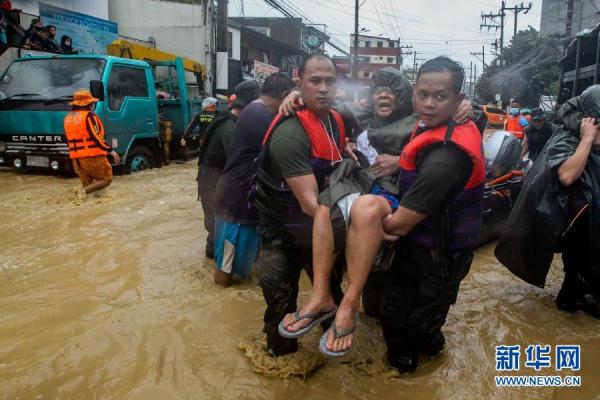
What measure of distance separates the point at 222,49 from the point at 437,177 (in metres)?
17.8

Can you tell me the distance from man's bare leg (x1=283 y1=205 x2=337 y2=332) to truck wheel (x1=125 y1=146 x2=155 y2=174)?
288 inches

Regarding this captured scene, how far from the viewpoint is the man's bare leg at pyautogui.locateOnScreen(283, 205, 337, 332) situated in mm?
2311

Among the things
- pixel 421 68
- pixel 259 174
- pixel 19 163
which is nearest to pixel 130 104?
pixel 19 163

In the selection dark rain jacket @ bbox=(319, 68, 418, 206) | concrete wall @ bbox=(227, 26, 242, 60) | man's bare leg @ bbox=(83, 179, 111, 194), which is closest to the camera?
dark rain jacket @ bbox=(319, 68, 418, 206)

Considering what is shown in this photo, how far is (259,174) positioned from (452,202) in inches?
42.6

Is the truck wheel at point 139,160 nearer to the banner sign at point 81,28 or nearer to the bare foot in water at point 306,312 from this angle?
the banner sign at point 81,28

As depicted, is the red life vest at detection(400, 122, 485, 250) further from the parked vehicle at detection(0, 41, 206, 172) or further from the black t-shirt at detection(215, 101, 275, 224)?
the parked vehicle at detection(0, 41, 206, 172)

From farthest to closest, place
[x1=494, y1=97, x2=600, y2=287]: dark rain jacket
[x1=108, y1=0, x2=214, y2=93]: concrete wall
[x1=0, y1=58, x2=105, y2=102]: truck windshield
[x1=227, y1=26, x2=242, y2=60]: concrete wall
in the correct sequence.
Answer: [x1=227, y1=26, x2=242, y2=60]: concrete wall, [x1=108, y1=0, x2=214, y2=93]: concrete wall, [x1=0, y1=58, x2=105, y2=102]: truck windshield, [x1=494, y1=97, x2=600, y2=287]: dark rain jacket

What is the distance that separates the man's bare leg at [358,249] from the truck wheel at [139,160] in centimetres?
748

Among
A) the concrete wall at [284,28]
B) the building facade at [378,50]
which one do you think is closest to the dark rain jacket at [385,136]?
the concrete wall at [284,28]

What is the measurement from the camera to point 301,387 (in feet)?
8.59

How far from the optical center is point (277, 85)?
11.4 ft

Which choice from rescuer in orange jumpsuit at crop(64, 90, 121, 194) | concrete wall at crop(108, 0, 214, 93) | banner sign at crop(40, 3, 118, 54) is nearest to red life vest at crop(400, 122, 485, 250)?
rescuer in orange jumpsuit at crop(64, 90, 121, 194)

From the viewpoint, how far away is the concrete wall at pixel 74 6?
11820 millimetres
